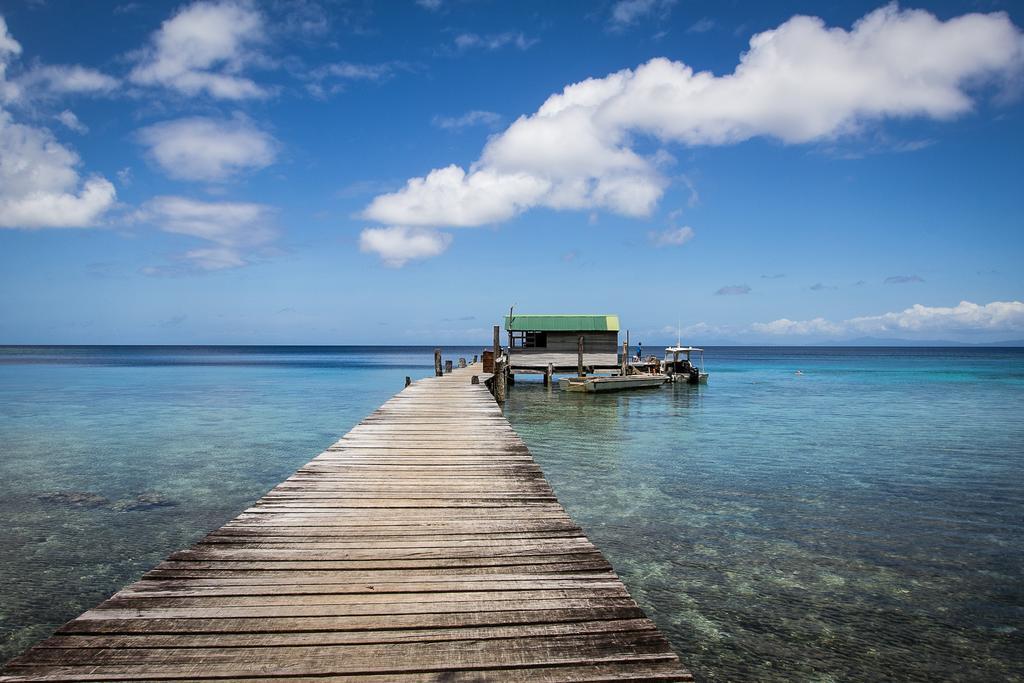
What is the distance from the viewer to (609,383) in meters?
37.1

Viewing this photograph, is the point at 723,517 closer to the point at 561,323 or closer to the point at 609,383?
the point at 609,383

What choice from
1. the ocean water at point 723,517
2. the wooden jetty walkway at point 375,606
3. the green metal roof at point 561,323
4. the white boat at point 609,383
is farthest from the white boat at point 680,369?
the wooden jetty walkway at point 375,606

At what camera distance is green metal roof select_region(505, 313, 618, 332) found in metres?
Result: 41.0

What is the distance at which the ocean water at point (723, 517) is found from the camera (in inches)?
261

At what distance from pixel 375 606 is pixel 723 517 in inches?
336

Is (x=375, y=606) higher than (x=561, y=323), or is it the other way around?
(x=561, y=323)

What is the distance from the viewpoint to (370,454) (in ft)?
31.7

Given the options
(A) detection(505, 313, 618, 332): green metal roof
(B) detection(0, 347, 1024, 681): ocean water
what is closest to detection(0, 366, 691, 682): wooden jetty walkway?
(B) detection(0, 347, 1024, 681): ocean water

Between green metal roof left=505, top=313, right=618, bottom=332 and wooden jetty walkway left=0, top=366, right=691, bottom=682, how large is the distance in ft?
112

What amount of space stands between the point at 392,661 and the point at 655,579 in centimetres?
572

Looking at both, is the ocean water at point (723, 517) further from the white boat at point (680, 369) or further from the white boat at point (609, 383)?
the white boat at point (680, 369)

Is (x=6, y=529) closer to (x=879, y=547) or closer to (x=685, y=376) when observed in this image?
(x=879, y=547)

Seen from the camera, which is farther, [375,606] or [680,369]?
[680,369]

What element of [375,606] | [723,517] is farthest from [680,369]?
[375,606]
